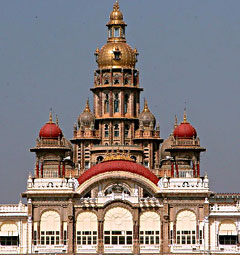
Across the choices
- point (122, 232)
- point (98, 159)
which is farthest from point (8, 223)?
point (98, 159)

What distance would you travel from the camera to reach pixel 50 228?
Result: 165m

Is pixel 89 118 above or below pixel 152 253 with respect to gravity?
above

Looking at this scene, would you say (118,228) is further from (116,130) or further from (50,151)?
(116,130)

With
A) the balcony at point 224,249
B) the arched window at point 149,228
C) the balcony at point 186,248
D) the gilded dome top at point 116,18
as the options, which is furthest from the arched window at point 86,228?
the gilded dome top at point 116,18

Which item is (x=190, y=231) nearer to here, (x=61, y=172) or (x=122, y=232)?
(x=122, y=232)

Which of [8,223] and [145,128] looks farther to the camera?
[145,128]

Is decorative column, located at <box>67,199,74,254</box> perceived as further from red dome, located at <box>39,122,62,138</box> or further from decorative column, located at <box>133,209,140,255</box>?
red dome, located at <box>39,122,62,138</box>

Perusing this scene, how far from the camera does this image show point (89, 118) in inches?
7480

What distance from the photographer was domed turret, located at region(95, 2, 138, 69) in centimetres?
19062

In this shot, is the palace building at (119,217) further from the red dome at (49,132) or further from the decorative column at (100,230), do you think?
the red dome at (49,132)

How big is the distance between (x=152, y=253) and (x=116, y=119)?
92.0ft

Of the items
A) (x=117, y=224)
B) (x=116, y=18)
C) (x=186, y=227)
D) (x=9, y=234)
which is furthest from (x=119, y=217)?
(x=116, y=18)

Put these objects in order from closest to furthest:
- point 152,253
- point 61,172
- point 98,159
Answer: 1. point 152,253
2. point 61,172
3. point 98,159

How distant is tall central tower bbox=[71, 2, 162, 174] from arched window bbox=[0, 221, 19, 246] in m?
24.2
